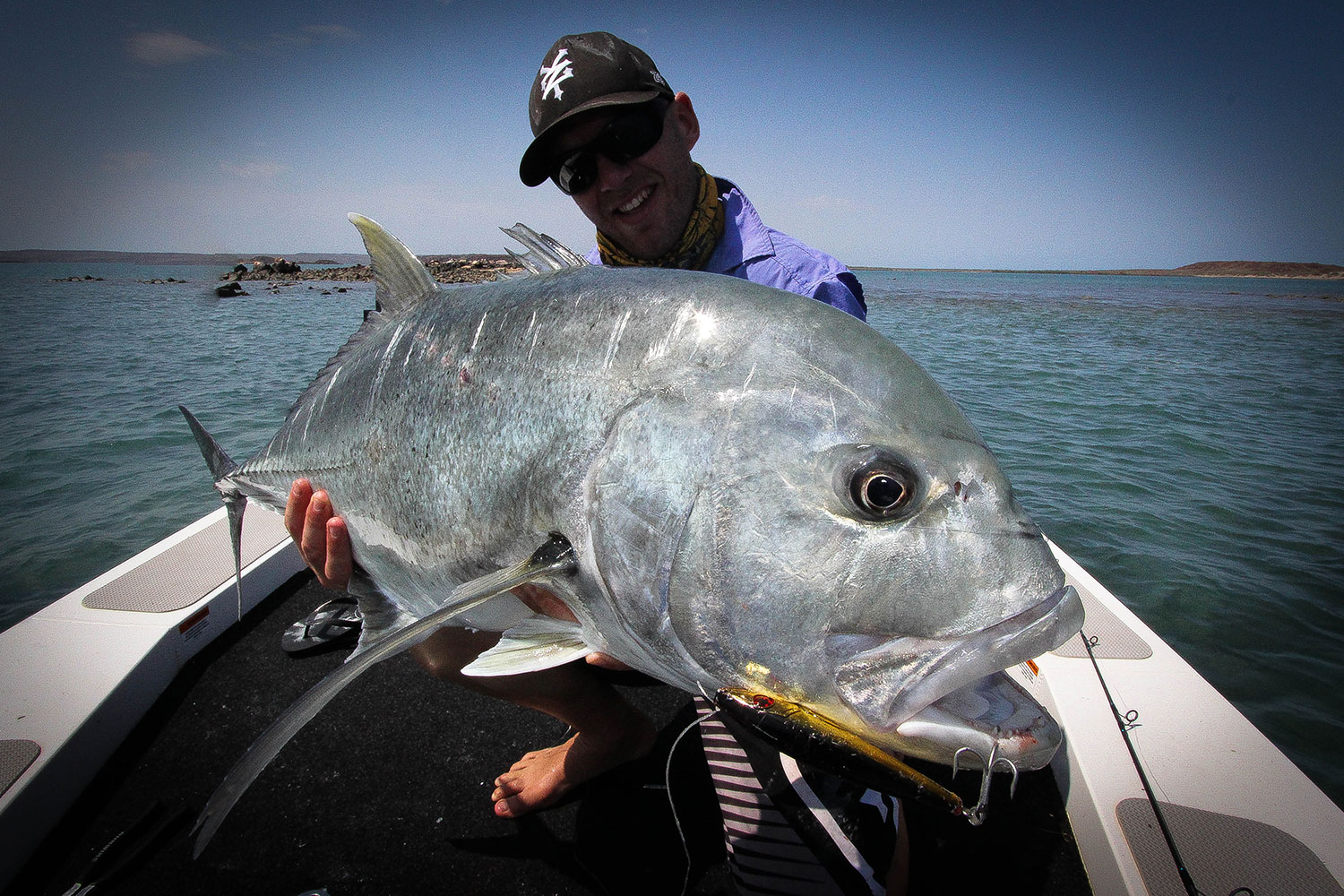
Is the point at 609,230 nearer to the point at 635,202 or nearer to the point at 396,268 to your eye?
the point at 635,202

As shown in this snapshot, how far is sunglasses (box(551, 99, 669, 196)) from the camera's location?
222 cm

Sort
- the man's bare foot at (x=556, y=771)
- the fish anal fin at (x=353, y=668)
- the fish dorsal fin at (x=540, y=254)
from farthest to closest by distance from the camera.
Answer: the man's bare foot at (x=556, y=771) → the fish dorsal fin at (x=540, y=254) → the fish anal fin at (x=353, y=668)

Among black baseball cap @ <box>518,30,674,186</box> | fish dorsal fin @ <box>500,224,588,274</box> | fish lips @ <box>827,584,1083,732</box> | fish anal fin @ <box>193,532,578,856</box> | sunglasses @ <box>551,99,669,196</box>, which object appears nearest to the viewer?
fish lips @ <box>827,584,1083,732</box>

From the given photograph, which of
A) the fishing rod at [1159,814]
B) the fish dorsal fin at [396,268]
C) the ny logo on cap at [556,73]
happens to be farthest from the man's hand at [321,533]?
the fishing rod at [1159,814]

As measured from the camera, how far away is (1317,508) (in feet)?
25.2

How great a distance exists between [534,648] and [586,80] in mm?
1885

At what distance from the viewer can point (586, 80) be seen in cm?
211

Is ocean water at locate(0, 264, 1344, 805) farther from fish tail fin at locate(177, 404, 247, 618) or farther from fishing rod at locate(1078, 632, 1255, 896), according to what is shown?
fish tail fin at locate(177, 404, 247, 618)

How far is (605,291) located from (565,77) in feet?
3.95

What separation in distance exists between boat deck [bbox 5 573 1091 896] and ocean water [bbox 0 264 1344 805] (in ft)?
11.1

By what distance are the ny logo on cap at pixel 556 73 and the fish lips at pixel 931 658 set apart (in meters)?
2.07

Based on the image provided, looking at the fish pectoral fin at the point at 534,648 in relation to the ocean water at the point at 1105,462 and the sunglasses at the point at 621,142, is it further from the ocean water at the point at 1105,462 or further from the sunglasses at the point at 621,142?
the ocean water at the point at 1105,462

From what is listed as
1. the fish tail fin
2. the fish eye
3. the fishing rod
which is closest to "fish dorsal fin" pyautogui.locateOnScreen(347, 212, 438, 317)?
the fish tail fin

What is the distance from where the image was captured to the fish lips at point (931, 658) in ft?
3.02
